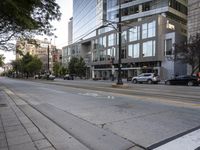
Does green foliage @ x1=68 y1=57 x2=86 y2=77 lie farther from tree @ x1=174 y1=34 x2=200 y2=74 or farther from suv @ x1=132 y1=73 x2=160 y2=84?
tree @ x1=174 y1=34 x2=200 y2=74

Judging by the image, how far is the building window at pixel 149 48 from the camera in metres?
52.0

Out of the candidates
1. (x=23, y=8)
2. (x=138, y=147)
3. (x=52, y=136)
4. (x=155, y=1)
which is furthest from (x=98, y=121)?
(x=155, y=1)

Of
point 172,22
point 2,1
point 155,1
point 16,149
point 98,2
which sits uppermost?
point 98,2

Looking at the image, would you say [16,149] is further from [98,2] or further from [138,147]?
[98,2]

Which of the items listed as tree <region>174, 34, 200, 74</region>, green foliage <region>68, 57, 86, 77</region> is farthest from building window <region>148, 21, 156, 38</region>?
green foliage <region>68, 57, 86, 77</region>

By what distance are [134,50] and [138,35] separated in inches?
151

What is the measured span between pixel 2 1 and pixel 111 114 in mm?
4945

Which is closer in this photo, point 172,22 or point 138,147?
point 138,147

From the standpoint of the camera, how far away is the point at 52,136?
5625mm

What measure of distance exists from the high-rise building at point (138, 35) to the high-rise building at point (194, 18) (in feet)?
12.4

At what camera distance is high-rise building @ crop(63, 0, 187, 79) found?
51.2 meters

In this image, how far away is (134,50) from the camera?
57906mm

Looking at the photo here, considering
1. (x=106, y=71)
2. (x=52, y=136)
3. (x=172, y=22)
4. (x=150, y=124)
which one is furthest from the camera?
(x=106, y=71)

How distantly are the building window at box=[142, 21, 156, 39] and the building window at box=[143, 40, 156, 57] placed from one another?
5.47 ft
